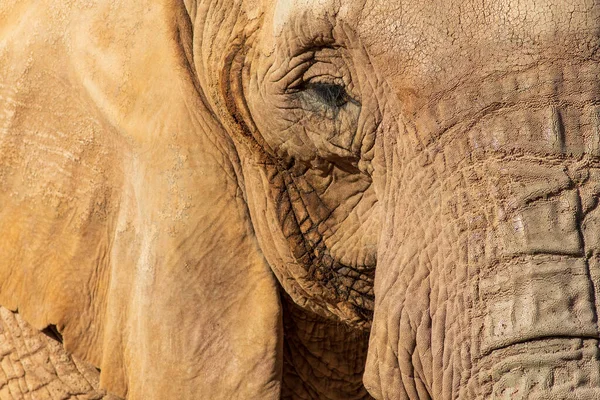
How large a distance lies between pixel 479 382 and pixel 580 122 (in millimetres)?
331

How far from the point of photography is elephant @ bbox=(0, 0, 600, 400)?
158cm

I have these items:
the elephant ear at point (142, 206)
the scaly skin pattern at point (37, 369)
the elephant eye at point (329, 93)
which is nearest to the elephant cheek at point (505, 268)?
the elephant eye at point (329, 93)

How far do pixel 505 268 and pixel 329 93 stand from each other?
0.42 m

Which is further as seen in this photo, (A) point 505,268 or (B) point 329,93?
(B) point 329,93

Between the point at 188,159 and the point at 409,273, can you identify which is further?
the point at 188,159

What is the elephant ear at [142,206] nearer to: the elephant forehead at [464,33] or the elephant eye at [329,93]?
the elephant eye at [329,93]

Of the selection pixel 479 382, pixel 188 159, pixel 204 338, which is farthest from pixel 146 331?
pixel 479 382

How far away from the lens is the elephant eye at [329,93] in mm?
1869

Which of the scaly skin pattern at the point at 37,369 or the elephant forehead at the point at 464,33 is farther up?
the elephant forehead at the point at 464,33

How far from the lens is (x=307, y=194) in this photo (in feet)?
6.88

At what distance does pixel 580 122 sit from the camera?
1.58 m

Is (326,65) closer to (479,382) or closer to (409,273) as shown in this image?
(409,273)

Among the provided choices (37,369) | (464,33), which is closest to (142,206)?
(37,369)

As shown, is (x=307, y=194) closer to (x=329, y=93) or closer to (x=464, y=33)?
(x=329, y=93)
